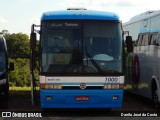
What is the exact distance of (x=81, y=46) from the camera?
48.2ft

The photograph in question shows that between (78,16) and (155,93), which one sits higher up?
(78,16)

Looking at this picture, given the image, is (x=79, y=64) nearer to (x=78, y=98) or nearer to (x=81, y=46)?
(x=81, y=46)

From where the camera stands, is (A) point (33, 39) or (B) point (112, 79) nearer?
(B) point (112, 79)

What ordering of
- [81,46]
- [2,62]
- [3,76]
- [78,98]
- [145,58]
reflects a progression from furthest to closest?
[145,58] → [2,62] → [3,76] → [81,46] → [78,98]

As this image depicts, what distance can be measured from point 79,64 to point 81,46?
589 millimetres

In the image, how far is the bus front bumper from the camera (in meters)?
14.4

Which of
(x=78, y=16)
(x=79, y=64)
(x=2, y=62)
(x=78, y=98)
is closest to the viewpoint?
(x=78, y=98)

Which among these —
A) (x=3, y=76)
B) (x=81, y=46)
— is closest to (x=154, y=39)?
(x=81, y=46)

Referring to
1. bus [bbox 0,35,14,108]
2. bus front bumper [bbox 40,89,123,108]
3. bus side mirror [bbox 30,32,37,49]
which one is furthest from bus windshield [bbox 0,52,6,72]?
bus front bumper [bbox 40,89,123,108]

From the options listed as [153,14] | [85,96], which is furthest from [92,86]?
[153,14]

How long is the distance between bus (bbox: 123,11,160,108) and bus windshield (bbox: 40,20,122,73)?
7.31 feet

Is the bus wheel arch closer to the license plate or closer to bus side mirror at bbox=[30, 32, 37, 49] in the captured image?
the license plate

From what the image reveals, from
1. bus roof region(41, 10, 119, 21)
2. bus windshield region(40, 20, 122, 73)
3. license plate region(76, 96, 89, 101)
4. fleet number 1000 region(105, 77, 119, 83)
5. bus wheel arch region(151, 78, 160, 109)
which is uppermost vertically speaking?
bus roof region(41, 10, 119, 21)

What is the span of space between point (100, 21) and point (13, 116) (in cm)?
410
